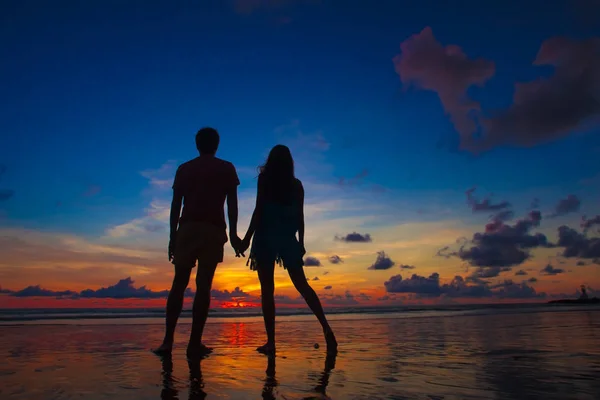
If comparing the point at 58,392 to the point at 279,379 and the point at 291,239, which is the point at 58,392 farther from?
the point at 291,239

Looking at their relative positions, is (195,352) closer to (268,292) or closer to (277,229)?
(268,292)

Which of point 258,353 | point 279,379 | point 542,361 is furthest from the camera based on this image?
point 258,353

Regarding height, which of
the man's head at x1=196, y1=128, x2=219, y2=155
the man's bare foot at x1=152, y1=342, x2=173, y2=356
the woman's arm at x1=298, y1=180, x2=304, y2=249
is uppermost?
the man's head at x1=196, y1=128, x2=219, y2=155

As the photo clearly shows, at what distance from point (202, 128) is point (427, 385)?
3.82 meters

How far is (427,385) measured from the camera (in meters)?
2.90

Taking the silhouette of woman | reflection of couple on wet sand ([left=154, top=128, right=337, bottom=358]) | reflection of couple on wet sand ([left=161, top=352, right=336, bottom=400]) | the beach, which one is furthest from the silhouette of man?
reflection of couple on wet sand ([left=161, top=352, right=336, bottom=400])

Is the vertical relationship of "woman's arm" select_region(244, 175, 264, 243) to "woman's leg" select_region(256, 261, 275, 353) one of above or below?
above

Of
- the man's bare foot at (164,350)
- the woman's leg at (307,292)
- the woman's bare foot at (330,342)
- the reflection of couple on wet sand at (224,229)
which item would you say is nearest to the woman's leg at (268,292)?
the reflection of couple on wet sand at (224,229)

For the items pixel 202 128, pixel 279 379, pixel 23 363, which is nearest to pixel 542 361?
pixel 279 379

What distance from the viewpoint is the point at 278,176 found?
5.27 metres

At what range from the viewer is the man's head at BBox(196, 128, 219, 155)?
5.27m

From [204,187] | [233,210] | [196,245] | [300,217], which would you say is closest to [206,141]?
[204,187]

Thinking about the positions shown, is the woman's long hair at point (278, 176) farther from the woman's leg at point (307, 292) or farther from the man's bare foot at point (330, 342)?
the man's bare foot at point (330, 342)

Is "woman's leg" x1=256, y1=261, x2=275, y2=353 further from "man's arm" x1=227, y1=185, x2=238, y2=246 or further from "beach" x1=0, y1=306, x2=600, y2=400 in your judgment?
"man's arm" x1=227, y1=185, x2=238, y2=246
